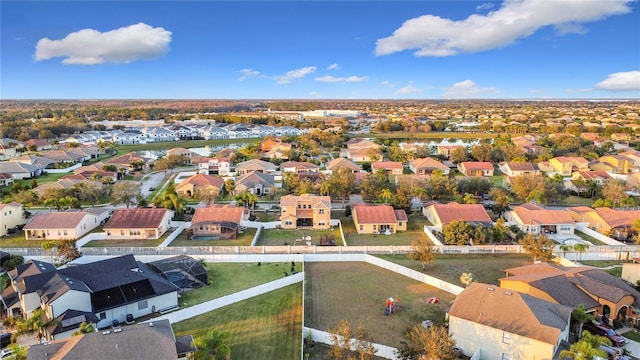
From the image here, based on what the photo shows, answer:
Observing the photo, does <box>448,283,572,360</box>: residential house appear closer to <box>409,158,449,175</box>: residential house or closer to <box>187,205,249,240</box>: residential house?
<box>187,205,249,240</box>: residential house

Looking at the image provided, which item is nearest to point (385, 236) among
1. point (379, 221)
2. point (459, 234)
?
point (379, 221)

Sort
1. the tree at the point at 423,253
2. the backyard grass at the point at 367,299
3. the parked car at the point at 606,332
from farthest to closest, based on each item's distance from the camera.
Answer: the tree at the point at 423,253 → the backyard grass at the point at 367,299 → the parked car at the point at 606,332

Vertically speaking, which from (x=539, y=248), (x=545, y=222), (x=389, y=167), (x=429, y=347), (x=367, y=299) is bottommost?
(x=367, y=299)

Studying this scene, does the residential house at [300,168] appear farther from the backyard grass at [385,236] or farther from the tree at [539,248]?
the tree at [539,248]

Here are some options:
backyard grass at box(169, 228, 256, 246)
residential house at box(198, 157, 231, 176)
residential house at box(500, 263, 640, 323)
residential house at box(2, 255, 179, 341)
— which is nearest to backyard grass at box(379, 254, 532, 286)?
residential house at box(500, 263, 640, 323)

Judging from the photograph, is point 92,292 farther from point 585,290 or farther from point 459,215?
point 459,215

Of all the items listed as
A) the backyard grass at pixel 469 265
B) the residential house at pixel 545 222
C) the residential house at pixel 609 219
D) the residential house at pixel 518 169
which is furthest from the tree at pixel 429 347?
the residential house at pixel 518 169
